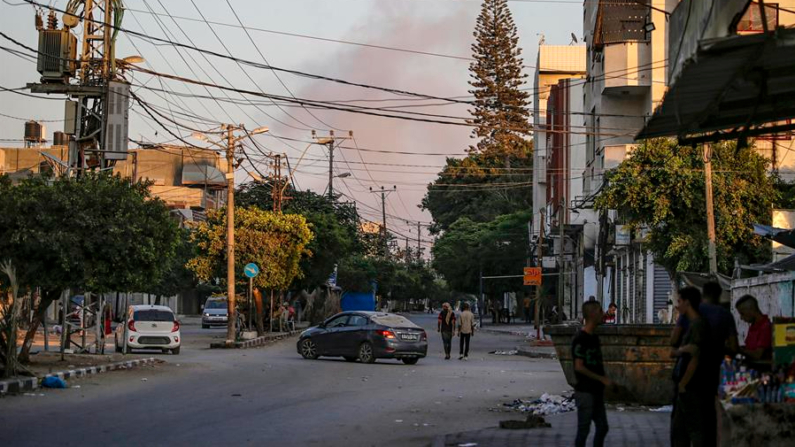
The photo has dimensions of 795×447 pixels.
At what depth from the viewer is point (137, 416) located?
661 inches

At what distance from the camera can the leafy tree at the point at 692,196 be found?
33.0 meters

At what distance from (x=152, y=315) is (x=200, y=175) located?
58378 mm

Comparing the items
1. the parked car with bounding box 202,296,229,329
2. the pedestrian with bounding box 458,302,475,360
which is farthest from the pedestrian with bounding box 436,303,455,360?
the parked car with bounding box 202,296,229,329

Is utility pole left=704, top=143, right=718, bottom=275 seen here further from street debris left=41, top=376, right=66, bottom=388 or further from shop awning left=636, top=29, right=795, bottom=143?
shop awning left=636, top=29, right=795, bottom=143

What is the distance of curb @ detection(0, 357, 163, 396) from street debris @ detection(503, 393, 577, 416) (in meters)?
8.31

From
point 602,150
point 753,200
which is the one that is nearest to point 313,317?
point 602,150

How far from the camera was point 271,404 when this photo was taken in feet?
63.3

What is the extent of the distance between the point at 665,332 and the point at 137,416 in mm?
7733

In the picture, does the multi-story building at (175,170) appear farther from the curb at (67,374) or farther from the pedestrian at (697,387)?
the pedestrian at (697,387)

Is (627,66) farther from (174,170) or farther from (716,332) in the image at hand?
(174,170)

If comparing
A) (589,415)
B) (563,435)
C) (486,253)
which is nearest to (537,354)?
(563,435)

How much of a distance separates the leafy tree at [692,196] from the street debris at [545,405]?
13839mm

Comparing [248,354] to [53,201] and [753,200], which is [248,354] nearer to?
[53,201]

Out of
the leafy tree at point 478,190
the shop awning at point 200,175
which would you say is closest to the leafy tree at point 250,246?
the shop awning at point 200,175
